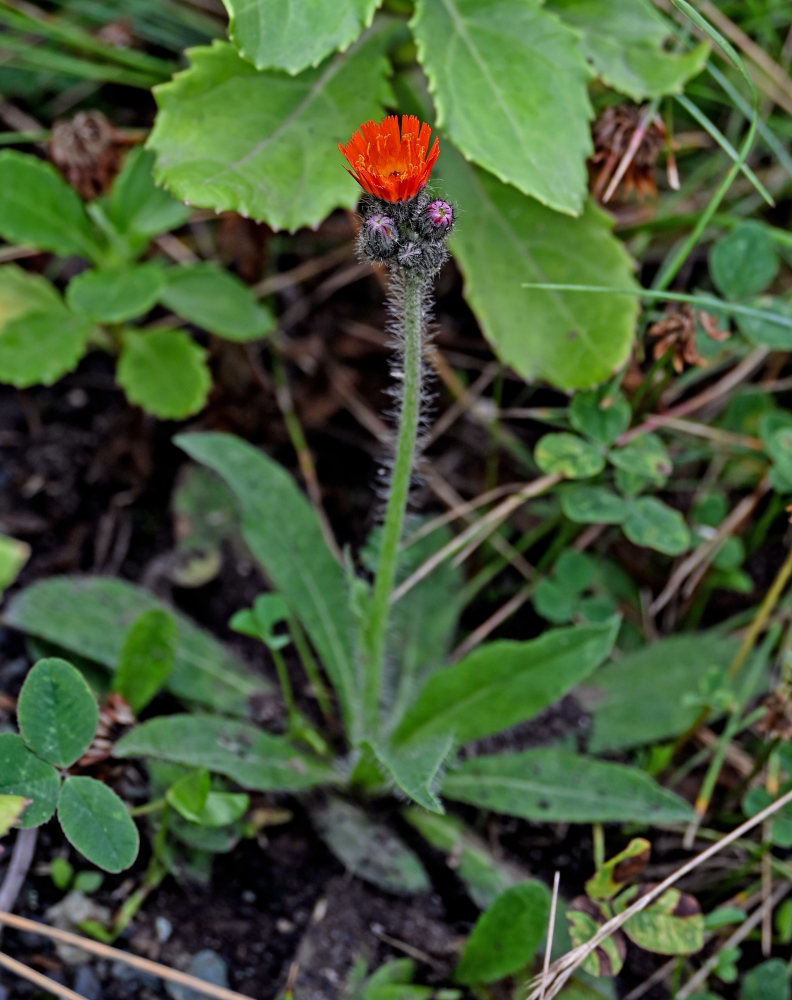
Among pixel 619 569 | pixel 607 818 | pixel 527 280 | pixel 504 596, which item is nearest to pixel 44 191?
pixel 527 280

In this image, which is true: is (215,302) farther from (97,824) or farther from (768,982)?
(768,982)

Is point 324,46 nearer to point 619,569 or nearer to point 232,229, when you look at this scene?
point 232,229

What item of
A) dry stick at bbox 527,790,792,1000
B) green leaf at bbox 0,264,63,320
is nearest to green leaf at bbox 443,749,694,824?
dry stick at bbox 527,790,792,1000

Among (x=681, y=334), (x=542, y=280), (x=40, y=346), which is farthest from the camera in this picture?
(x=40, y=346)

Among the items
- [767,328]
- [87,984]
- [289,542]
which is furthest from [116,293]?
[767,328]

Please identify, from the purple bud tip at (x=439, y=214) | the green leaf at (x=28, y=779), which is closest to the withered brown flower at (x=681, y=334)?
the purple bud tip at (x=439, y=214)
